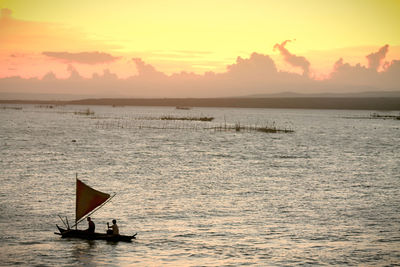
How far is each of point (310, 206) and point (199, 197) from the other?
9840 mm

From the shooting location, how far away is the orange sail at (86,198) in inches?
1217

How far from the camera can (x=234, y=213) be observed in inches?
1465

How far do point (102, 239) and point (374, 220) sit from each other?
20.5 m

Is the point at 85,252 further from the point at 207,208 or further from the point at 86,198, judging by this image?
the point at 207,208

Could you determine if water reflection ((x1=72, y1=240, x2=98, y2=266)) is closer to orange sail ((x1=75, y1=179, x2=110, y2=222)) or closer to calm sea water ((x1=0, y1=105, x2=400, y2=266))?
calm sea water ((x1=0, y1=105, x2=400, y2=266))

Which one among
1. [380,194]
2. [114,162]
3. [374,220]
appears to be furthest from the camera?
[114,162]

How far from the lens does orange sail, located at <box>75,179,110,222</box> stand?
101ft

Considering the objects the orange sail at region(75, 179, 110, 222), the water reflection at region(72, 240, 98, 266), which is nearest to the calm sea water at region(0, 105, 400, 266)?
the water reflection at region(72, 240, 98, 266)

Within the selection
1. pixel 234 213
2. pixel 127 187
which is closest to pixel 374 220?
pixel 234 213

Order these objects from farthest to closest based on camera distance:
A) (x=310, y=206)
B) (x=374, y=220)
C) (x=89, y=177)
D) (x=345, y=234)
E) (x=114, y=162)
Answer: (x=114, y=162), (x=89, y=177), (x=310, y=206), (x=374, y=220), (x=345, y=234)

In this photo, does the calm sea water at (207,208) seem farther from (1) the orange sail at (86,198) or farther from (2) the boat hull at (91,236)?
(1) the orange sail at (86,198)

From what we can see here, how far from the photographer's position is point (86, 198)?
102ft

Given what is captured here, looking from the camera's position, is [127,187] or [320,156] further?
[320,156]

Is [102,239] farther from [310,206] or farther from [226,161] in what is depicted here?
[226,161]
